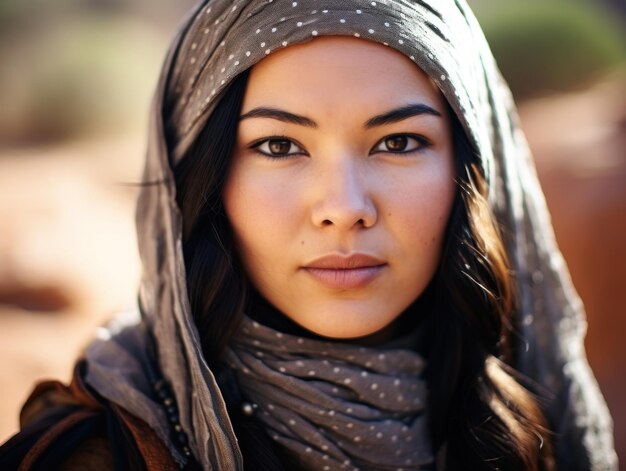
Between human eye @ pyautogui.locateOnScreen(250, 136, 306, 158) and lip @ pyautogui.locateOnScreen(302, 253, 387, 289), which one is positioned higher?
human eye @ pyautogui.locateOnScreen(250, 136, 306, 158)

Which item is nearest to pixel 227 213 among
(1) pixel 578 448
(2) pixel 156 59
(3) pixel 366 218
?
(3) pixel 366 218

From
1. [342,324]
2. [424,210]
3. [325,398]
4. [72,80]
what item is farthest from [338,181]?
[72,80]

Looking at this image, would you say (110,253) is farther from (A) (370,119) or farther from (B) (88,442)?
(A) (370,119)

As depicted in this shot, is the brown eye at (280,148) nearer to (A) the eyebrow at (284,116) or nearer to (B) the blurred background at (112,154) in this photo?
(A) the eyebrow at (284,116)

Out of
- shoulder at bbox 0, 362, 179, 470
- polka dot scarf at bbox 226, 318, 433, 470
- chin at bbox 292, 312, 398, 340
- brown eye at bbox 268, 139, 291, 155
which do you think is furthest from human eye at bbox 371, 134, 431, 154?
shoulder at bbox 0, 362, 179, 470

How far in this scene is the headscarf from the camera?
1.94 m

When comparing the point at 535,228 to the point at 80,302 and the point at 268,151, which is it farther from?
the point at 80,302

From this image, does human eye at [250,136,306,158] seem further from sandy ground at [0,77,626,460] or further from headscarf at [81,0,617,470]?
sandy ground at [0,77,626,460]

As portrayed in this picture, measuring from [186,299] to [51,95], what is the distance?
10.6 m

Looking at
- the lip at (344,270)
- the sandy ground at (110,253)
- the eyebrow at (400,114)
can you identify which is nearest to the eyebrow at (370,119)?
the eyebrow at (400,114)

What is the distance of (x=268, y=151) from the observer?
199 centimetres

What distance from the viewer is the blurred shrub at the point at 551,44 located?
397 inches

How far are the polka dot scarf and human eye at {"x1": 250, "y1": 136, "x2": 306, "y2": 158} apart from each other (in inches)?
18.5

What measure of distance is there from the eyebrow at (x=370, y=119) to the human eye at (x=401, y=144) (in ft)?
0.21
